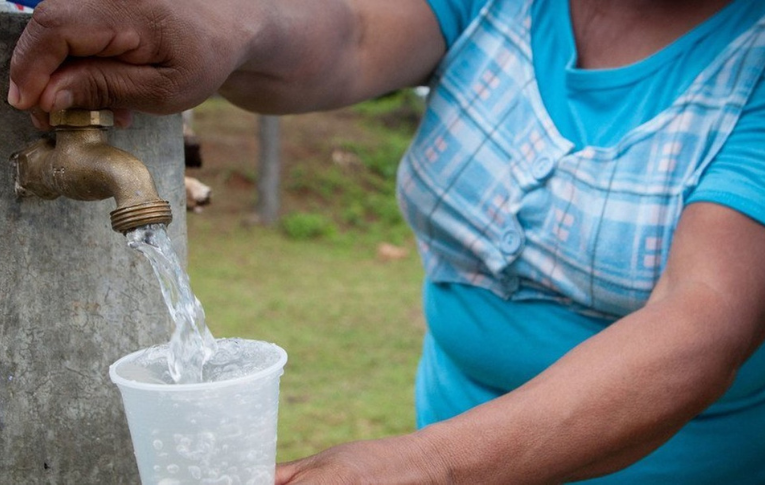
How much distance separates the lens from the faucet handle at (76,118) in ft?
4.35

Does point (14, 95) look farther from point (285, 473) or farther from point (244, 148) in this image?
point (244, 148)

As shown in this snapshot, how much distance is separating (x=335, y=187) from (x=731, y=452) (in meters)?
7.54

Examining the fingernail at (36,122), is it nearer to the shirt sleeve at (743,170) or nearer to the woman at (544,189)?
the woman at (544,189)

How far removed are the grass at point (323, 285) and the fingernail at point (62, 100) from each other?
10.2 feet

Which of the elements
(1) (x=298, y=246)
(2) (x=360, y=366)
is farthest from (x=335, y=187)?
(2) (x=360, y=366)

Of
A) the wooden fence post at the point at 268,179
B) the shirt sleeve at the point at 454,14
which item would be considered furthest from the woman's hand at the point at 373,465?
the wooden fence post at the point at 268,179

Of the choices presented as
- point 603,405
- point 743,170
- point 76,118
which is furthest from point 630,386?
point 76,118

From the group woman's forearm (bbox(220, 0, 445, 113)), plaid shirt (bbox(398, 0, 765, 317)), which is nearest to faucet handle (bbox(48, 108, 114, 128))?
woman's forearm (bbox(220, 0, 445, 113))

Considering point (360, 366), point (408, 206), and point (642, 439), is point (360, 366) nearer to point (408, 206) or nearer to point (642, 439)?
point (408, 206)

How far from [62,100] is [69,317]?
0.41 meters

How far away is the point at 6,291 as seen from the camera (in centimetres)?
149

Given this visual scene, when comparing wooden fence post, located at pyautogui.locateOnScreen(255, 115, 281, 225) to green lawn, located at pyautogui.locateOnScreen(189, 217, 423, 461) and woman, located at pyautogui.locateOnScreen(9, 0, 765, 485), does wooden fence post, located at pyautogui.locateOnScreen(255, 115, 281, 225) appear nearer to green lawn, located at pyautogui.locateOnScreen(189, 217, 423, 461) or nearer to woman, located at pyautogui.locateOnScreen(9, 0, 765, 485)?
green lawn, located at pyautogui.locateOnScreen(189, 217, 423, 461)

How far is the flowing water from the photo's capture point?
1.23m

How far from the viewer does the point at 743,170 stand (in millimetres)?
1555
